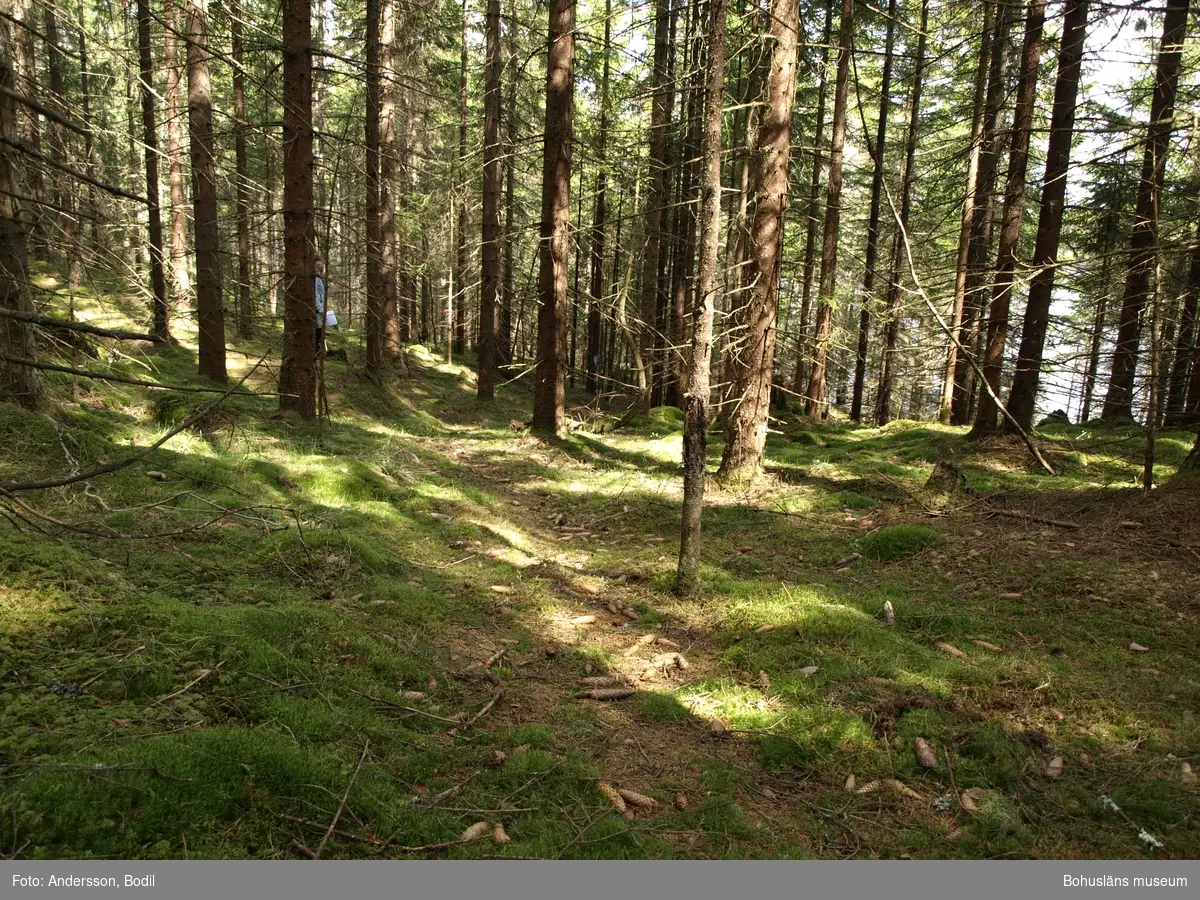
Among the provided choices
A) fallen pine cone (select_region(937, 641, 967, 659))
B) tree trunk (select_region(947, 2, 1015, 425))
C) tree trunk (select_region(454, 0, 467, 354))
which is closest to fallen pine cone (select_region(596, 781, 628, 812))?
fallen pine cone (select_region(937, 641, 967, 659))

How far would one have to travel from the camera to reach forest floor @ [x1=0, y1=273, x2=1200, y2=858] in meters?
3.39

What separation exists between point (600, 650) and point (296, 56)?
10592 mm

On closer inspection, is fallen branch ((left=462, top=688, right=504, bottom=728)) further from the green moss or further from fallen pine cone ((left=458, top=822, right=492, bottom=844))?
the green moss

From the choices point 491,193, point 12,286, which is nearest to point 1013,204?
point 491,193

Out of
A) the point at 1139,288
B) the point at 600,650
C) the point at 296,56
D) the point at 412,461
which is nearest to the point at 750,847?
the point at 600,650

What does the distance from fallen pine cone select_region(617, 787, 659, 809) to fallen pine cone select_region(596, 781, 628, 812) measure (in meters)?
0.03

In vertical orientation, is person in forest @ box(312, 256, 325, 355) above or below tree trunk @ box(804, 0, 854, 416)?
below

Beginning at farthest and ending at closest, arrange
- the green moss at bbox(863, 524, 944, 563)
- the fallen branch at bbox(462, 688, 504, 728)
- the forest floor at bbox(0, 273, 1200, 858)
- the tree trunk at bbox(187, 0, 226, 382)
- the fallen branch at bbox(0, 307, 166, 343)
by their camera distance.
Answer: the tree trunk at bbox(187, 0, 226, 382), the green moss at bbox(863, 524, 944, 563), the fallen branch at bbox(462, 688, 504, 728), the forest floor at bbox(0, 273, 1200, 858), the fallen branch at bbox(0, 307, 166, 343)

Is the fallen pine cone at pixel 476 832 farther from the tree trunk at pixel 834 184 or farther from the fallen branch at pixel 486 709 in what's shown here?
the tree trunk at pixel 834 184

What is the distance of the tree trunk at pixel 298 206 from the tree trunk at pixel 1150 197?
35.2 feet

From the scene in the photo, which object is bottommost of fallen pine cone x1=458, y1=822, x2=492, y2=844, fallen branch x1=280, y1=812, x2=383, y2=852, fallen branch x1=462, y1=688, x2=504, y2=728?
fallen pine cone x1=458, y1=822, x2=492, y2=844

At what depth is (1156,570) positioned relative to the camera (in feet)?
21.3

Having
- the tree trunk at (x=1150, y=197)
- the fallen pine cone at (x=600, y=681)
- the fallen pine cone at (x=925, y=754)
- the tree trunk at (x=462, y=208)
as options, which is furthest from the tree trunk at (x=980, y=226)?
the tree trunk at (x=462, y=208)

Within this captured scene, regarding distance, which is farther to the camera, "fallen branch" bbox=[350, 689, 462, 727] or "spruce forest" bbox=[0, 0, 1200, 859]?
"fallen branch" bbox=[350, 689, 462, 727]
